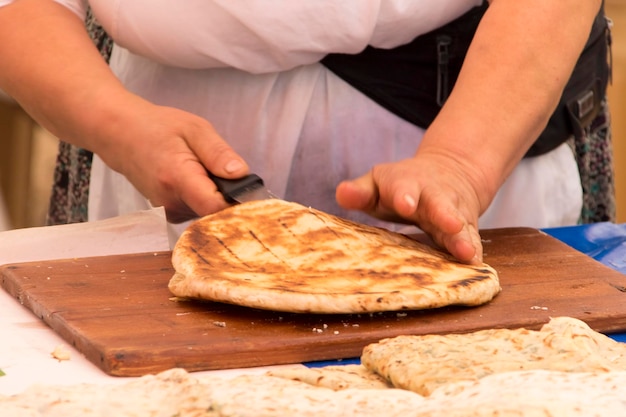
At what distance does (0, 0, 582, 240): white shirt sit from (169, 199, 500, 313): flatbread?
1.24ft

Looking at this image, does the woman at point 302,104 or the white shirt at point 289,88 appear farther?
the white shirt at point 289,88

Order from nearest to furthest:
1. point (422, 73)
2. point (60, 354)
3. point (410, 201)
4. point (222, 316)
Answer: point (60, 354) < point (222, 316) < point (410, 201) < point (422, 73)

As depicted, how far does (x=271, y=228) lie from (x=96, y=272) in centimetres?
28

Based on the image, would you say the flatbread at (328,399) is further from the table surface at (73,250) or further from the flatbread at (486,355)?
the table surface at (73,250)

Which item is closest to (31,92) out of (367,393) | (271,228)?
(271,228)

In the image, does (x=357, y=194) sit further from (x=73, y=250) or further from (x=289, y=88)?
(x=73, y=250)

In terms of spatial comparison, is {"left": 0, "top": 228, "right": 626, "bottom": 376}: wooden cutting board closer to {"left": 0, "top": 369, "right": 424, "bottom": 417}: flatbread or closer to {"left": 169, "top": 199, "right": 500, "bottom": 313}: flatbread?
{"left": 169, "top": 199, "right": 500, "bottom": 313}: flatbread

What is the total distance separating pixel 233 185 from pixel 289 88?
408 millimetres

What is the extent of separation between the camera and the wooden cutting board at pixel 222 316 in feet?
4.22

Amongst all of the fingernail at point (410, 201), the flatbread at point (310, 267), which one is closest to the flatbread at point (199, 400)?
the flatbread at point (310, 267)

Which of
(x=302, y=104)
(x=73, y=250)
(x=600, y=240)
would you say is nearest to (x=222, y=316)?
(x=73, y=250)

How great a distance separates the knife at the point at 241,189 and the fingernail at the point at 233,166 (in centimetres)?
2

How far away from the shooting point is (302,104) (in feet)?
6.80

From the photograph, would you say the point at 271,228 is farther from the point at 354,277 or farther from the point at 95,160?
the point at 95,160
